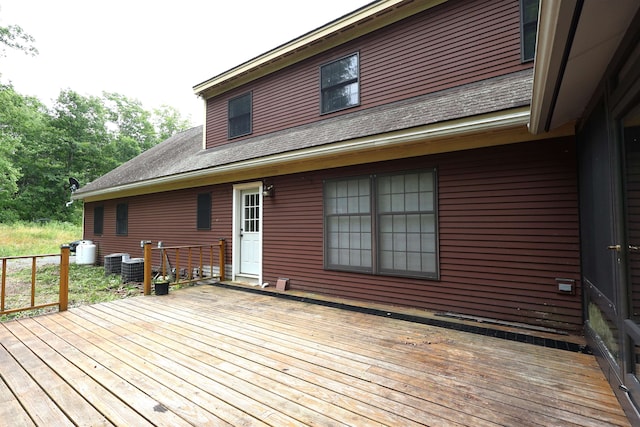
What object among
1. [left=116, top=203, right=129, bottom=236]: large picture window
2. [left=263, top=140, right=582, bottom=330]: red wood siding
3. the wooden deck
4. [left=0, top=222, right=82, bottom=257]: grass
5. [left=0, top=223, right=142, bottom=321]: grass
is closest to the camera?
the wooden deck

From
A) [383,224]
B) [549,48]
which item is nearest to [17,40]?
[383,224]

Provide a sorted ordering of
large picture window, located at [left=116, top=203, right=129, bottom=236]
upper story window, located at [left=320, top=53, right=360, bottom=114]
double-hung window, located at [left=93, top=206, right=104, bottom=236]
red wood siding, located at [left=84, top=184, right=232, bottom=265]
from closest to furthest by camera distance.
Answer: upper story window, located at [left=320, top=53, right=360, bottom=114] < red wood siding, located at [left=84, top=184, right=232, bottom=265] < large picture window, located at [left=116, top=203, right=129, bottom=236] < double-hung window, located at [left=93, top=206, right=104, bottom=236]

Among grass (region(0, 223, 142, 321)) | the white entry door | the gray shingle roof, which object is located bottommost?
grass (region(0, 223, 142, 321))

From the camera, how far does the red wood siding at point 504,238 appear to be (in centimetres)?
316

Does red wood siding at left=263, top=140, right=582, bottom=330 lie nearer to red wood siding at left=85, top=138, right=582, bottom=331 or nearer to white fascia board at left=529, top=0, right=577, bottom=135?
red wood siding at left=85, top=138, right=582, bottom=331

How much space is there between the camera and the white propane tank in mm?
9312

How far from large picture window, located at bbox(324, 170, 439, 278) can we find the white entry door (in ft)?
5.63

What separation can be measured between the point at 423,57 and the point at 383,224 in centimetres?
272

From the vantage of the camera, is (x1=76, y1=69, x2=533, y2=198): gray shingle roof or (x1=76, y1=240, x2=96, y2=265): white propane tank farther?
(x1=76, y1=240, x2=96, y2=265): white propane tank

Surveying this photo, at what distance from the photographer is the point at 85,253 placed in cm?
934

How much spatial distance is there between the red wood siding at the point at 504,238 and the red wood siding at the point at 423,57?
141cm

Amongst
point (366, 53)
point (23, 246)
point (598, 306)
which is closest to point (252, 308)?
point (598, 306)

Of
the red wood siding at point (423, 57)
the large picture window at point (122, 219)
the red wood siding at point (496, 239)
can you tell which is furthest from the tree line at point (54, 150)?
the red wood siding at point (496, 239)

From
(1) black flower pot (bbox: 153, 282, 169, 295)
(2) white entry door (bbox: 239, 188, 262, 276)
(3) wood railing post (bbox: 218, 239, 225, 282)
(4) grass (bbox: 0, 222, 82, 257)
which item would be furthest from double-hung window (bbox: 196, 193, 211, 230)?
(4) grass (bbox: 0, 222, 82, 257)
